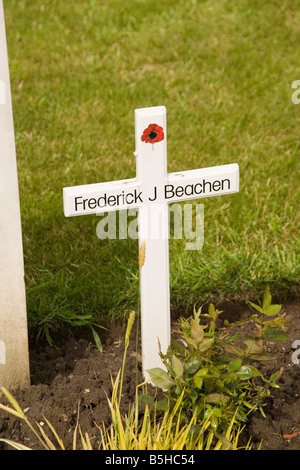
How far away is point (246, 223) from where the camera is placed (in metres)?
3.56

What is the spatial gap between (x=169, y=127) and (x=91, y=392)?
83.2 inches

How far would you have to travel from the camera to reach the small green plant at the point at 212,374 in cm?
235

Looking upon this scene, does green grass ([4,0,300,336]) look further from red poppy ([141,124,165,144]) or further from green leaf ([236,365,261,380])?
red poppy ([141,124,165,144])

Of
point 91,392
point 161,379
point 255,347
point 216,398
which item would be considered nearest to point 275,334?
point 255,347

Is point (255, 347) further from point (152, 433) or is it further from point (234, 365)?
point (152, 433)

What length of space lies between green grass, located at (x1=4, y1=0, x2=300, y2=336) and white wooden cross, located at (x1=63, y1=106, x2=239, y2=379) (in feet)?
1.71

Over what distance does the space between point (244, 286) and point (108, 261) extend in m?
0.65

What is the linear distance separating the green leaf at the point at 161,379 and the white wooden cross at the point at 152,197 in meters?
0.16

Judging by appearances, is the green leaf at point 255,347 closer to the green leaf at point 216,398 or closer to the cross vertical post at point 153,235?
the green leaf at point 216,398

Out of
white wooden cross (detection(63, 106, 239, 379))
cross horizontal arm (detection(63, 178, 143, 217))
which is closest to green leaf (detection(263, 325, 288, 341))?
white wooden cross (detection(63, 106, 239, 379))

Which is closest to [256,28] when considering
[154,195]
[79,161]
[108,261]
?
[79,161]

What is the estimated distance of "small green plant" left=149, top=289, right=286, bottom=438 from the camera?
2.35m

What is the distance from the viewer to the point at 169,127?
4.31m

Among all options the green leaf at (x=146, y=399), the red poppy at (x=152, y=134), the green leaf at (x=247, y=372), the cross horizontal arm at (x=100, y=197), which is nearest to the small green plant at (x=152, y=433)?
the green leaf at (x=146, y=399)
